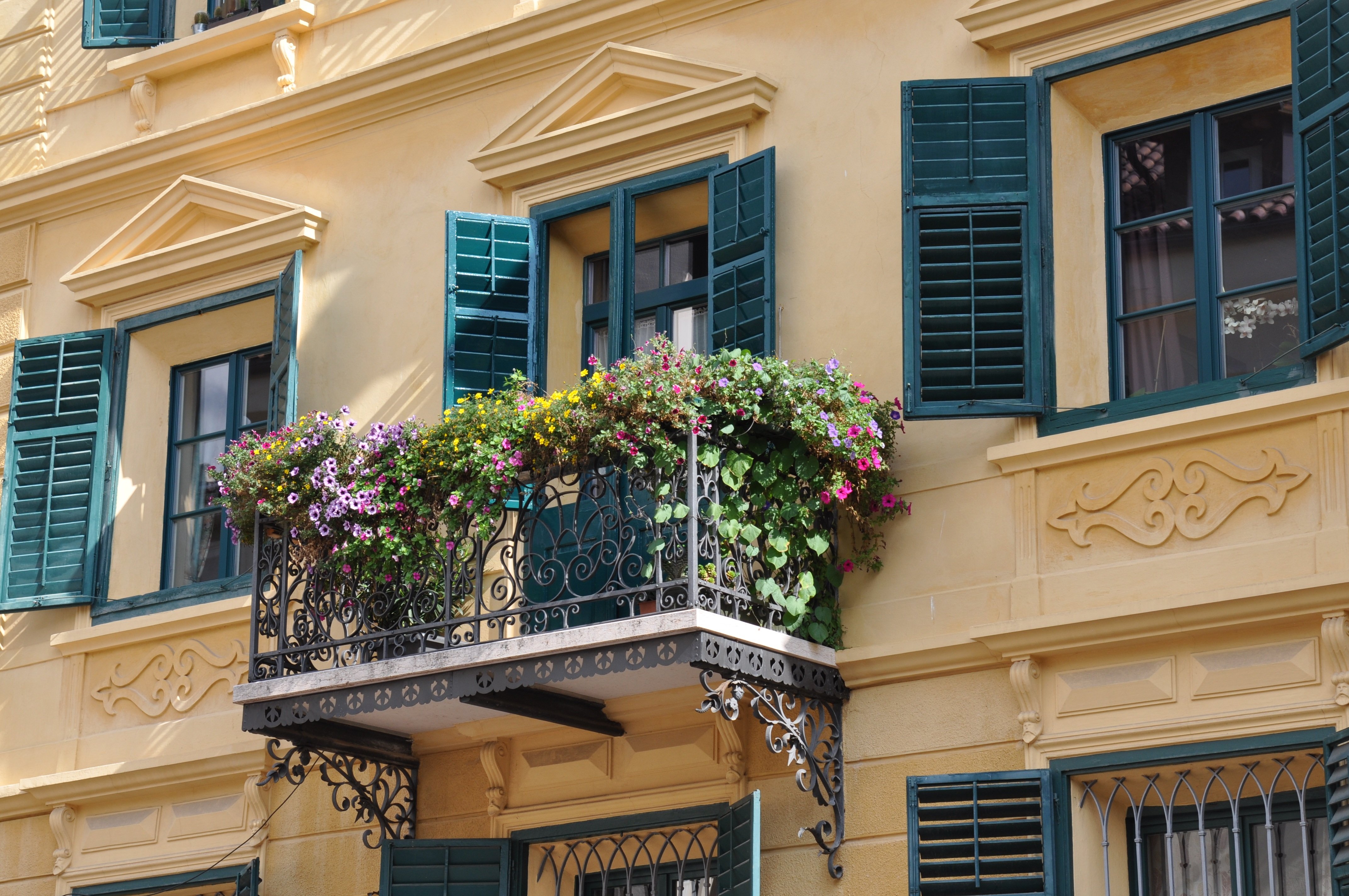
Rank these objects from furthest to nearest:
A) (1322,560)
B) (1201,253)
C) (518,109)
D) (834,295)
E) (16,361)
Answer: (16,361)
(518,109)
(834,295)
(1201,253)
(1322,560)

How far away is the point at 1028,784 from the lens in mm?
8945

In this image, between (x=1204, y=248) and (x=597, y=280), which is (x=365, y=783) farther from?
(x=1204, y=248)

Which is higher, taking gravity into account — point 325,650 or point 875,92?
point 875,92

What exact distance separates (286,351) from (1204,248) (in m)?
5.25

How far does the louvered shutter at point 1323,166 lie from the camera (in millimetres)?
8625

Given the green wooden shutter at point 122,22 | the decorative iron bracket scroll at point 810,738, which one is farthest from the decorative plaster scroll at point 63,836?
the green wooden shutter at point 122,22

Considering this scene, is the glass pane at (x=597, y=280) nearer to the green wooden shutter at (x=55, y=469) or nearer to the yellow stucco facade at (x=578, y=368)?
the yellow stucco facade at (x=578, y=368)

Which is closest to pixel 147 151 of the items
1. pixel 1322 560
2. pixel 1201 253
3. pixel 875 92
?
pixel 875 92

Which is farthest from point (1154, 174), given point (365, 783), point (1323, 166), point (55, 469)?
point (55, 469)

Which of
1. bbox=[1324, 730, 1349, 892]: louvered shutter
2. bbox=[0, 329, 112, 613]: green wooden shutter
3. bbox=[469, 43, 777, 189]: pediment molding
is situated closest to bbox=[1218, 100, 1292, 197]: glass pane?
bbox=[469, 43, 777, 189]: pediment molding

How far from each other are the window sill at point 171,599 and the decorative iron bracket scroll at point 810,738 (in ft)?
11.1

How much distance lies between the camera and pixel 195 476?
12758 mm

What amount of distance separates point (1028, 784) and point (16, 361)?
725cm

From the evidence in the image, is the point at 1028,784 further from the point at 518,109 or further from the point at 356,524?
the point at 518,109
